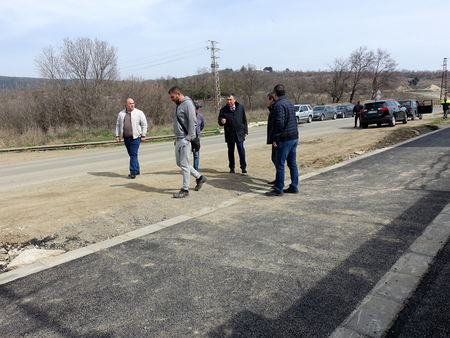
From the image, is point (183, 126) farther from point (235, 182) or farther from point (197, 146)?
point (235, 182)

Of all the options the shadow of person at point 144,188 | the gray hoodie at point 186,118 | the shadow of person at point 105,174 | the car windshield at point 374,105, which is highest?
the gray hoodie at point 186,118

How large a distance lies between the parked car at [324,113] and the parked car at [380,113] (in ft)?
50.1

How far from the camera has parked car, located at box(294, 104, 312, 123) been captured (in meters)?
31.7

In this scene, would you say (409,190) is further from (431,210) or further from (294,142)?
(294,142)

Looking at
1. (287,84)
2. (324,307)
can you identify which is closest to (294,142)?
(324,307)

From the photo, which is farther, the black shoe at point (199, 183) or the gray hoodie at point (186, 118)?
the black shoe at point (199, 183)

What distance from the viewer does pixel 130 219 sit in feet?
16.9

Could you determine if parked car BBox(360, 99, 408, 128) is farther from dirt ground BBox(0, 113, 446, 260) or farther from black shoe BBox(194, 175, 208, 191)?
black shoe BBox(194, 175, 208, 191)

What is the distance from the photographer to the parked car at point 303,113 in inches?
1247

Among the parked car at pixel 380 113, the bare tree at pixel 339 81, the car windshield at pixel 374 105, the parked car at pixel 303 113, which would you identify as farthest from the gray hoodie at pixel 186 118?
the bare tree at pixel 339 81

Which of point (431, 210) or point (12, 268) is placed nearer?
point (12, 268)

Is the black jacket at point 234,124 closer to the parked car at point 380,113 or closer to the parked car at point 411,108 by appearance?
the parked car at point 380,113

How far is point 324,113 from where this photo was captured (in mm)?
36594

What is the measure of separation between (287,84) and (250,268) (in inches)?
2950
